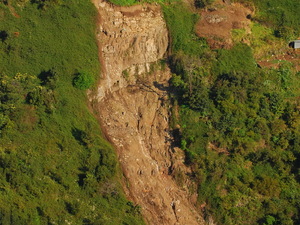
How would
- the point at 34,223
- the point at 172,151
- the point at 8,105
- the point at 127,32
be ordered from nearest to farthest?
the point at 34,223 → the point at 8,105 → the point at 172,151 → the point at 127,32

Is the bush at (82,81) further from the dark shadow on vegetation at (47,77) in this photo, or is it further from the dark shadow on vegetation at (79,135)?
the dark shadow on vegetation at (79,135)

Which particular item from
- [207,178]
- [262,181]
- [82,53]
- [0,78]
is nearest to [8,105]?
[0,78]

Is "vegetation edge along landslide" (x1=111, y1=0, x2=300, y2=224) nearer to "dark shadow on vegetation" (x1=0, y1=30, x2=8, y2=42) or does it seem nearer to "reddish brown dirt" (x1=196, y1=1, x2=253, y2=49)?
"reddish brown dirt" (x1=196, y1=1, x2=253, y2=49)

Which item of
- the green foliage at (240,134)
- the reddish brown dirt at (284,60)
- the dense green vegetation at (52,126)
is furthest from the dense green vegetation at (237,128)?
the dense green vegetation at (52,126)

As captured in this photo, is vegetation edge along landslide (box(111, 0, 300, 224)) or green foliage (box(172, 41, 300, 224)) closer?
green foliage (box(172, 41, 300, 224))

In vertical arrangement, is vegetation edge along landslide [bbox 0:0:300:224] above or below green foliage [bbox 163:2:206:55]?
below

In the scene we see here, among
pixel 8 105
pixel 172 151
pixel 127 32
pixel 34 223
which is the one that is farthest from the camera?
pixel 127 32

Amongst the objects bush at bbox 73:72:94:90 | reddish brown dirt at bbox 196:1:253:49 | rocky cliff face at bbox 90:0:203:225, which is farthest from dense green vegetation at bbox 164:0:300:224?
bush at bbox 73:72:94:90

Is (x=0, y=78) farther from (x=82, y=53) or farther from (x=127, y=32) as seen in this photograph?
(x=127, y=32)
